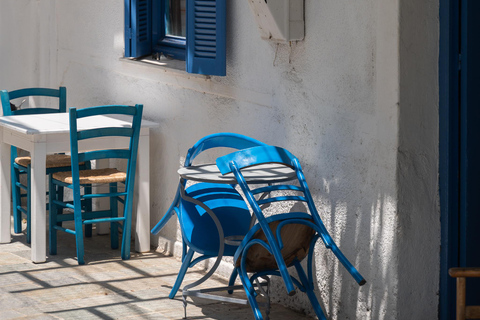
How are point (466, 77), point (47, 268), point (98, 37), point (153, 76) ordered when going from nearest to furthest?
point (466, 77) → point (47, 268) → point (153, 76) → point (98, 37)

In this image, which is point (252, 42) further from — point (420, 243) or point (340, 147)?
point (420, 243)

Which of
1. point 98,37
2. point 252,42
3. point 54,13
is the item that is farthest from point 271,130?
point 54,13

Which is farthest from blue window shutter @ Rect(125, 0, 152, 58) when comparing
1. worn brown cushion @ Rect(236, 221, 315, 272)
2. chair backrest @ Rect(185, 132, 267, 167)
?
worn brown cushion @ Rect(236, 221, 315, 272)

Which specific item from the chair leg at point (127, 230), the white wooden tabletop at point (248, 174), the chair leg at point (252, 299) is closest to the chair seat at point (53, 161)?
the chair leg at point (127, 230)

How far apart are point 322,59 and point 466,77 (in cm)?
82

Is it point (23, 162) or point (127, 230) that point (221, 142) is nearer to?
point (127, 230)

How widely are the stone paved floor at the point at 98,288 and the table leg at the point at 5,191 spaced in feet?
0.32

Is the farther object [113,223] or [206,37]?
[113,223]

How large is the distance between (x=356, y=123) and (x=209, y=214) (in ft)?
3.02

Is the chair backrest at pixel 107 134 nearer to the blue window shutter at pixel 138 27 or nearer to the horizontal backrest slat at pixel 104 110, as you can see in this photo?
the horizontal backrest slat at pixel 104 110

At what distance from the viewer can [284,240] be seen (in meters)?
4.38

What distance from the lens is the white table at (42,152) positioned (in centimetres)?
563

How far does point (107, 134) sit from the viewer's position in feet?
18.6

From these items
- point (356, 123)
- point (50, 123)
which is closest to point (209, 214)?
point (356, 123)
